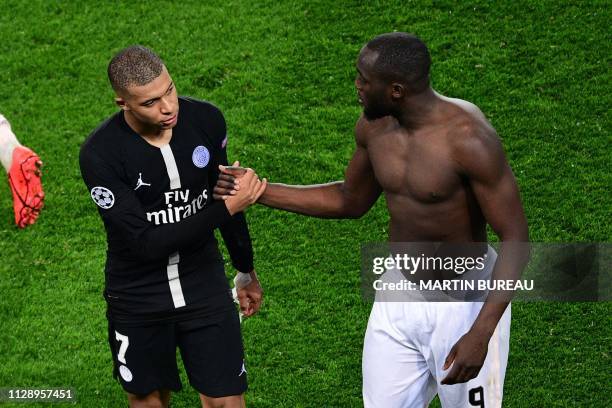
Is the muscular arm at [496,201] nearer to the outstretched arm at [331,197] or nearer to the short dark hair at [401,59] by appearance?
the short dark hair at [401,59]

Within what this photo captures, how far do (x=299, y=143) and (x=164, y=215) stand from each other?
3516 millimetres

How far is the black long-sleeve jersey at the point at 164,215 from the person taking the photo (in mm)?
5184

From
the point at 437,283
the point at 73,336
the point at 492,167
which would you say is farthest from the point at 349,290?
the point at 492,167

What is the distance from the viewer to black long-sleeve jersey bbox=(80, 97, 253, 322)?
5.18 metres

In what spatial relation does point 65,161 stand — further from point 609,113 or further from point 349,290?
point 609,113

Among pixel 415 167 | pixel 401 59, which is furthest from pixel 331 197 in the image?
pixel 401 59

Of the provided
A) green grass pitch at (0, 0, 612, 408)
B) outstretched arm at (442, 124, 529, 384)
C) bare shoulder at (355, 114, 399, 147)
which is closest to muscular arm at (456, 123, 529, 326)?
outstretched arm at (442, 124, 529, 384)

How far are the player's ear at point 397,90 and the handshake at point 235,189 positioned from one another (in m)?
0.86

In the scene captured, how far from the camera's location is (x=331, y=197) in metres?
5.55

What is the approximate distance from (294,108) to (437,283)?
4046 millimetres

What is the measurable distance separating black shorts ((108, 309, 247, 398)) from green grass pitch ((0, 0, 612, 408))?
3.59ft

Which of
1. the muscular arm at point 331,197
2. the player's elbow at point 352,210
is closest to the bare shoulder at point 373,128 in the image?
the muscular arm at point 331,197

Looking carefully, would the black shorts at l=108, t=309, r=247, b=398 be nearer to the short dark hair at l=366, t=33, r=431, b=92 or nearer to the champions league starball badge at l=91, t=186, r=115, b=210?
the champions league starball badge at l=91, t=186, r=115, b=210

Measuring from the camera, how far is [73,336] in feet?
23.8
